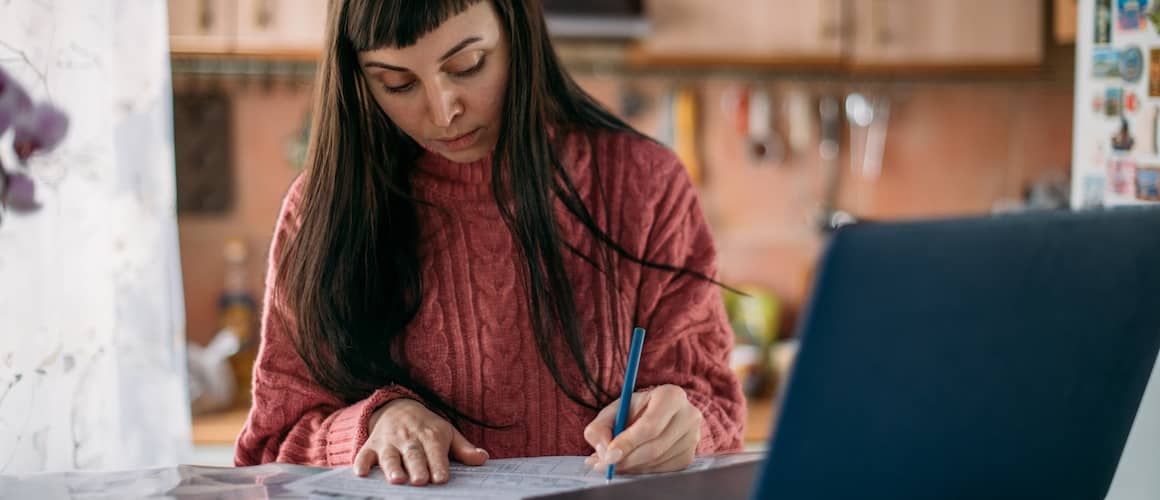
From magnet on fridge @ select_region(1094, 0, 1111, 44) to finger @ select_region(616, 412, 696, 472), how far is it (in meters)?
0.62

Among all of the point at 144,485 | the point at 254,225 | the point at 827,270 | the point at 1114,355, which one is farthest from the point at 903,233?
the point at 254,225

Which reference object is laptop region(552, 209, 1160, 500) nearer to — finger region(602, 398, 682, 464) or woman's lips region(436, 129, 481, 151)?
finger region(602, 398, 682, 464)

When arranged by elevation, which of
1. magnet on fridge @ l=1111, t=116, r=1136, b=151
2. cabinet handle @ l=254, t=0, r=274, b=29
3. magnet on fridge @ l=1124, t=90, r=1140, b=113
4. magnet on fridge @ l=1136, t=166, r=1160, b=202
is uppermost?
cabinet handle @ l=254, t=0, r=274, b=29

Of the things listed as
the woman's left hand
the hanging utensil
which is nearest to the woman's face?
the woman's left hand

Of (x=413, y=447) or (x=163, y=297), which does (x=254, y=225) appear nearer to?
(x=163, y=297)

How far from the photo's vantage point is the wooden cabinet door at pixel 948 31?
2609 mm

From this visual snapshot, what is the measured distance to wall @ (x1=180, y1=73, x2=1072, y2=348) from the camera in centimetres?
282

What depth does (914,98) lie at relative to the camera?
9.46 feet

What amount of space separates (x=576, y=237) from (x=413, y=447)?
34cm

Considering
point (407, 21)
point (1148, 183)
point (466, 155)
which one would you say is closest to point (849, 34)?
point (1148, 183)

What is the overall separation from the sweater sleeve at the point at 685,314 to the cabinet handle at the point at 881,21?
1605 mm

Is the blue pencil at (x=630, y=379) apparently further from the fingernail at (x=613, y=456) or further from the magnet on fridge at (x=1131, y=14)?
the magnet on fridge at (x=1131, y=14)

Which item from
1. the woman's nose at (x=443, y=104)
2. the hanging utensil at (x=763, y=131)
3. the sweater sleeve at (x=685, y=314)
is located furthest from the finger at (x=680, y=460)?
the hanging utensil at (x=763, y=131)

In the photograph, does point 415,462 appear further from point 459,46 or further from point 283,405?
point 459,46
